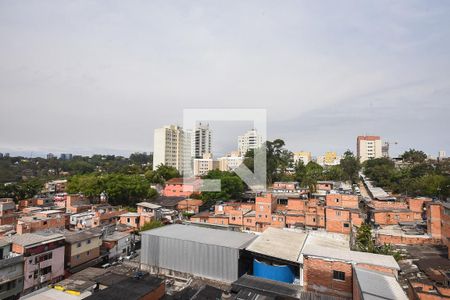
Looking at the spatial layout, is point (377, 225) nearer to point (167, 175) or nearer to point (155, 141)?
point (167, 175)

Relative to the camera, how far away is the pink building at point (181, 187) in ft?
121

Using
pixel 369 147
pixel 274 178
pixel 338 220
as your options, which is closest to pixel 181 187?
pixel 274 178

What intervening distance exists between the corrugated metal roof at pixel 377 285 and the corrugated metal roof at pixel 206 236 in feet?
20.5

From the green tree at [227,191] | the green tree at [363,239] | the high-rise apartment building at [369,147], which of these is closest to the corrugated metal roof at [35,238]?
the green tree at [363,239]

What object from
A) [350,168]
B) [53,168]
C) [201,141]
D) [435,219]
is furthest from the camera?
[53,168]

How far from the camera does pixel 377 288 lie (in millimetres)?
8195

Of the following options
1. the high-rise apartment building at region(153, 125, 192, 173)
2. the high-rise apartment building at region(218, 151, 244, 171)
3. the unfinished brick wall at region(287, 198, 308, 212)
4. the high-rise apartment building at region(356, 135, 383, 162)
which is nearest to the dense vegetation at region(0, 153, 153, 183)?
the high-rise apartment building at region(153, 125, 192, 173)

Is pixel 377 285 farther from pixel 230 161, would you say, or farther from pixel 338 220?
pixel 230 161

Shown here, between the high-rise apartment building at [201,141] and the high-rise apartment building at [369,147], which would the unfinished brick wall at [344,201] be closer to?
the high-rise apartment building at [201,141]

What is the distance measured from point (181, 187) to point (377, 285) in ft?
103

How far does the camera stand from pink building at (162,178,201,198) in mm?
37031

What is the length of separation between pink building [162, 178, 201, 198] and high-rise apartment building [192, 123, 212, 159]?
27.2 meters

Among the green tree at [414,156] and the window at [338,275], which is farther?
the green tree at [414,156]

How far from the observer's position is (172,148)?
192 feet
